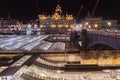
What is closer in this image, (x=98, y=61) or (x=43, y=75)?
(x=43, y=75)

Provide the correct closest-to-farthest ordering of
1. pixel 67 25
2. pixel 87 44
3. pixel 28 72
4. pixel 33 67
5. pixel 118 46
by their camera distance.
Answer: pixel 118 46 < pixel 28 72 < pixel 33 67 < pixel 87 44 < pixel 67 25

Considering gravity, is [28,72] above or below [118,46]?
below

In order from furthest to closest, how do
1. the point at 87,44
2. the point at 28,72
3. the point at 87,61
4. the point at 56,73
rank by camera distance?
1. the point at 87,44
2. the point at 87,61
3. the point at 56,73
4. the point at 28,72

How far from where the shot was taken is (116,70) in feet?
138

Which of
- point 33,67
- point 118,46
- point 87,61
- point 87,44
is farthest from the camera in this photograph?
point 87,44

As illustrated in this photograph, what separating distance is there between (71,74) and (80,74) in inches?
57.7

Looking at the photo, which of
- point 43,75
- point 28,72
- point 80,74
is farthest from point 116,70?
point 28,72

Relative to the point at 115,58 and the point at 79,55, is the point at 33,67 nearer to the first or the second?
the point at 79,55

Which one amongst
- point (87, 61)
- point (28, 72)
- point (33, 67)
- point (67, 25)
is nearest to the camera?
point (28, 72)

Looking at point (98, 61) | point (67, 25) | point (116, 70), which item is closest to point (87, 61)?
point (98, 61)

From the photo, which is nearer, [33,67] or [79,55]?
[33,67]

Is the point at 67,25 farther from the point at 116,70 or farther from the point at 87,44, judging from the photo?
the point at 116,70

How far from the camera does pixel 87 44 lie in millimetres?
54469

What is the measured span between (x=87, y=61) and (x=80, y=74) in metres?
10.9
